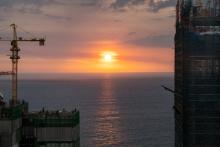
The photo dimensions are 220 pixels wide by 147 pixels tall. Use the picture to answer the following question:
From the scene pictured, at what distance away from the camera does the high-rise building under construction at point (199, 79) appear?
113m

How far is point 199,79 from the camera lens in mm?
115625

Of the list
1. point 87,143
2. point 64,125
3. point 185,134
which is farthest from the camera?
point 87,143

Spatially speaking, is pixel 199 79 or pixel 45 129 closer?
pixel 45 129

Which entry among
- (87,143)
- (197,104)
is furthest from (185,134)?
(87,143)

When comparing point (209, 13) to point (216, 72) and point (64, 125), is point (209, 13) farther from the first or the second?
point (64, 125)

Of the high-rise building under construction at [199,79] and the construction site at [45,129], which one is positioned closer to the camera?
the construction site at [45,129]

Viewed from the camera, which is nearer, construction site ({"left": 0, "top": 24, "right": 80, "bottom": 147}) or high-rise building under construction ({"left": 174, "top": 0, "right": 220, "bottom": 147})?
construction site ({"left": 0, "top": 24, "right": 80, "bottom": 147})

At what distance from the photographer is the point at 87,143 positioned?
19962 cm

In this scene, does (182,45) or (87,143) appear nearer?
(182,45)

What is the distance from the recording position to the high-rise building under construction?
113 m

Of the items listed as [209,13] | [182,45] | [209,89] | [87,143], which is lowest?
[87,143]

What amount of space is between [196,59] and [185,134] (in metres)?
17.2

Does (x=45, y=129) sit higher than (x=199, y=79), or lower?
lower

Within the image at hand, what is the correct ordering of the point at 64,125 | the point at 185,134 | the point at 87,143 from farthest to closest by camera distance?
1. the point at 87,143
2. the point at 185,134
3. the point at 64,125
